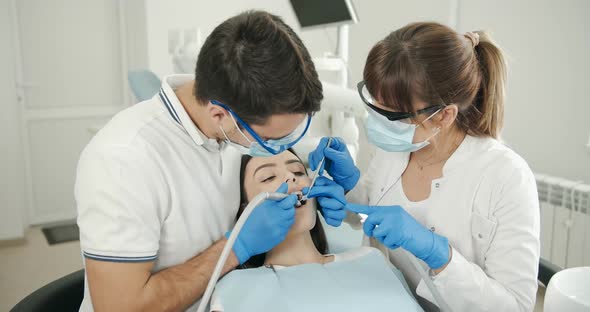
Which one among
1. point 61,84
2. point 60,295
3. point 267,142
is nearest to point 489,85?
point 267,142

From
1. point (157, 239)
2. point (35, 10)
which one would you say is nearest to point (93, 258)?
point (157, 239)

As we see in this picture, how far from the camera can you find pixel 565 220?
2.26m

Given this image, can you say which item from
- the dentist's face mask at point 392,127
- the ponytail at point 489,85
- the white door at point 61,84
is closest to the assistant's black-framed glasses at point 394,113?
the dentist's face mask at point 392,127

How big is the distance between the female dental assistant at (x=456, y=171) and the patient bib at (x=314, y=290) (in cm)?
9

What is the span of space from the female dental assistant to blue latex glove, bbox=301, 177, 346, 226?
10cm

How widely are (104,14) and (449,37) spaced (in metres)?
3.11

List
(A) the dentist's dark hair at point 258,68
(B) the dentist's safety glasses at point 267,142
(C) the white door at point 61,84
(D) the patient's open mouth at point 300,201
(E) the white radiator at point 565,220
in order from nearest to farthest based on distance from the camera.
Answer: (A) the dentist's dark hair at point 258,68, (B) the dentist's safety glasses at point 267,142, (D) the patient's open mouth at point 300,201, (E) the white radiator at point 565,220, (C) the white door at point 61,84

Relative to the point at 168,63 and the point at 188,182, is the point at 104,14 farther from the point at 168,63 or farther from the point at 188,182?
the point at 188,182

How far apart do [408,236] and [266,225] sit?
0.32 m

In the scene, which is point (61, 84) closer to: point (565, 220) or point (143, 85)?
point (143, 85)

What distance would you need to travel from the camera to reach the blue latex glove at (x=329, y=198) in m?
1.31

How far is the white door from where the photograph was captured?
3.52m

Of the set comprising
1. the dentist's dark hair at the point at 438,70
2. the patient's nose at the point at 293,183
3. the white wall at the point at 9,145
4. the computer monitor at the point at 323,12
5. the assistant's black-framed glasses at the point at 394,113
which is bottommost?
the white wall at the point at 9,145

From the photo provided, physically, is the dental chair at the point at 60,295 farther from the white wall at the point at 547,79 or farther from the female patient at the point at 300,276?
the white wall at the point at 547,79
